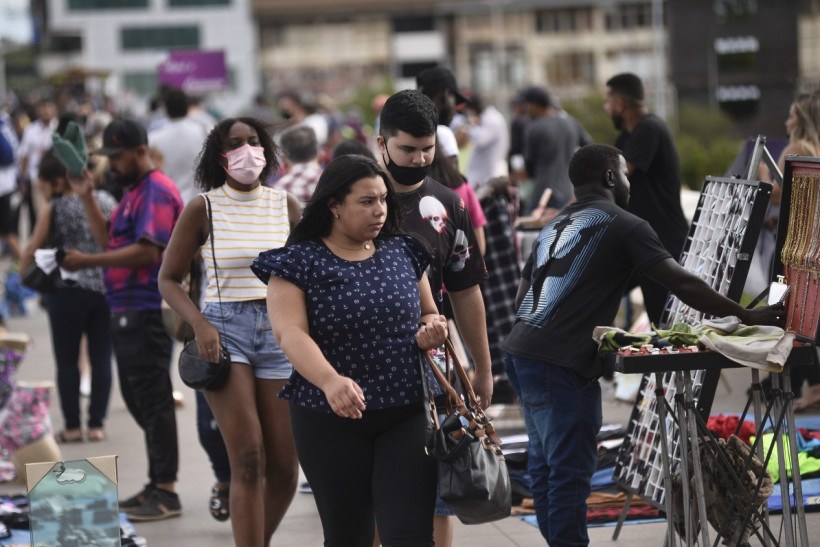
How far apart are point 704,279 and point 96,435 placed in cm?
483

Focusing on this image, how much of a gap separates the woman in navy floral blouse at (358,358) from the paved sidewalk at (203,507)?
84.4 inches

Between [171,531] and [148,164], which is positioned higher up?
[148,164]

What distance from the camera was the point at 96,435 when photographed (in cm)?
930

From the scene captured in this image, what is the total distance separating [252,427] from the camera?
5.57 meters

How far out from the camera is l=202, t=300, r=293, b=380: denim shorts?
224 inches

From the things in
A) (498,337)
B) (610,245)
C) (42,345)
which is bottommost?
(42,345)

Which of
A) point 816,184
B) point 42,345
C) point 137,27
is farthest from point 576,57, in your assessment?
point 816,184

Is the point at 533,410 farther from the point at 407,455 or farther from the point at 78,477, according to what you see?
the point at 78,477

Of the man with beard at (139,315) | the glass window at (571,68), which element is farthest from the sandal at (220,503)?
the glass window at (571,68)

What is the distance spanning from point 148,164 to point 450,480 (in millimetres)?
3600

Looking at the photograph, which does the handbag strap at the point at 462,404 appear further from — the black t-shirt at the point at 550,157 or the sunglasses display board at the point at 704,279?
the black t-shirt at the point at 550,157

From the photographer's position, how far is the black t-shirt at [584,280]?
5.16m

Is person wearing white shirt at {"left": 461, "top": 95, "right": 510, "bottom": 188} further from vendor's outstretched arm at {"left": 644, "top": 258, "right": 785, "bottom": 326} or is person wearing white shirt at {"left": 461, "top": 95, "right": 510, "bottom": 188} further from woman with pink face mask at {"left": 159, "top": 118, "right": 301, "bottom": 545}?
vendor's outstretched arm at {"left": 644, "top": 258, "right": 785, "bottom": 326}

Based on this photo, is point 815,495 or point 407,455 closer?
point 407,455
